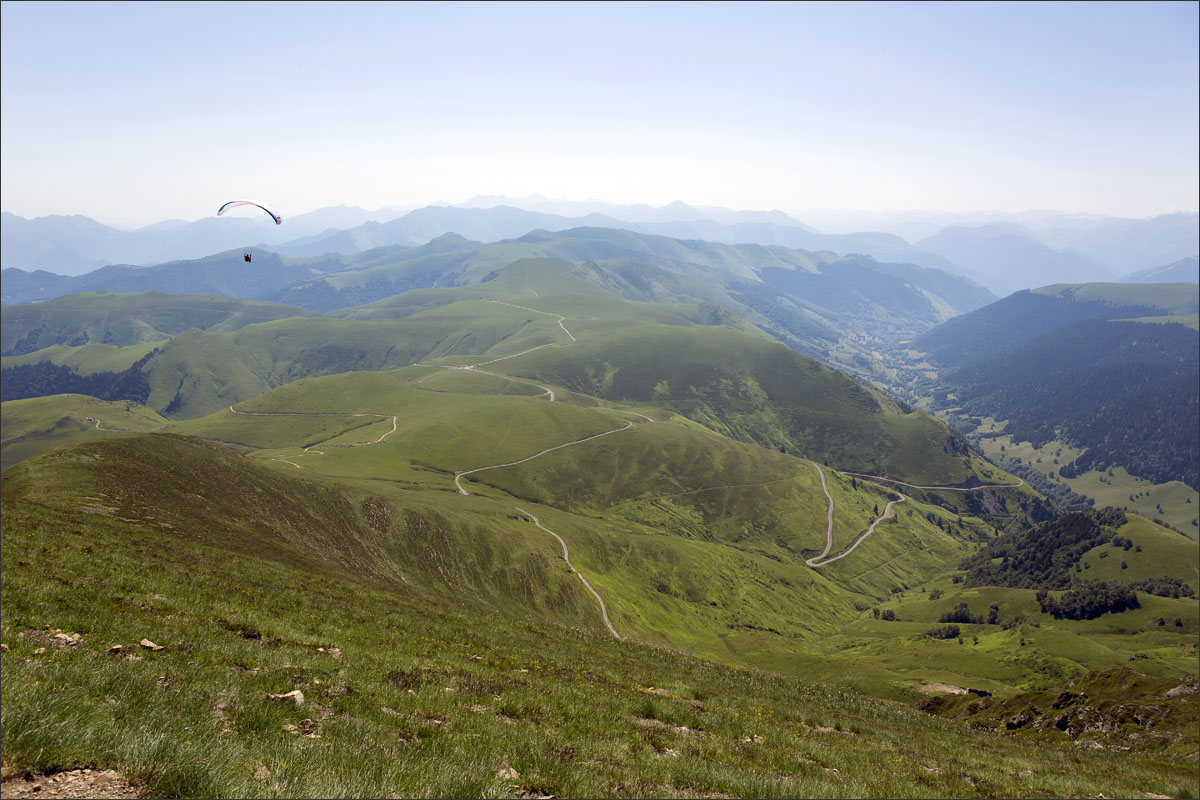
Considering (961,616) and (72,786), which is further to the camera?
(961,616)

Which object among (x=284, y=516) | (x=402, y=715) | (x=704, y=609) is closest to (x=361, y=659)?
(x=402, y=715)

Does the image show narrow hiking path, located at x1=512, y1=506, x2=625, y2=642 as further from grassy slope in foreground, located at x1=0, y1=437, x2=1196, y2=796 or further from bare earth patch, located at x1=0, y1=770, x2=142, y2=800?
bare earth patch, located at x1=0, y1=770, x2=142, y2=800

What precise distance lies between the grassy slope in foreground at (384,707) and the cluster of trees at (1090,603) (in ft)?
534

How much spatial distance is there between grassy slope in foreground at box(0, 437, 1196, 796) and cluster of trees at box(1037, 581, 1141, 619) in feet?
534

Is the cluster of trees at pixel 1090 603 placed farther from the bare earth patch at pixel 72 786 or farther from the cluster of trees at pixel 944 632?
the bare earth patch at pixel 72 786

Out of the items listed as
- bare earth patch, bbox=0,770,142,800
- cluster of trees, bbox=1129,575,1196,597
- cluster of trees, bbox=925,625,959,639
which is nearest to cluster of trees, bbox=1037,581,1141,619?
cluster of trees, bbox=1129,575,1196,597

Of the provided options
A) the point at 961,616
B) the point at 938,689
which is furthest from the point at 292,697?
the point at 961,616

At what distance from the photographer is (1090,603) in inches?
5891

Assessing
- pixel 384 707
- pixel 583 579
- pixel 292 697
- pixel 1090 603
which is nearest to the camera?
pixel 292 697

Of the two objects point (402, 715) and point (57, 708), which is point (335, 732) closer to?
point (402, 715)

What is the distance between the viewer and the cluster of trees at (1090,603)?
148875mm

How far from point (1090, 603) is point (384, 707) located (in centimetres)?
19573

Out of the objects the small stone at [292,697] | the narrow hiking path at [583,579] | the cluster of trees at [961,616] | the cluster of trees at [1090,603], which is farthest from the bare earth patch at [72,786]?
the cluster of trees at [1090,603]

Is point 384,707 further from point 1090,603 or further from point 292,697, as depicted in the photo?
point 1090,603
